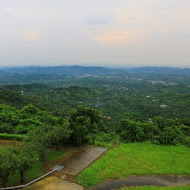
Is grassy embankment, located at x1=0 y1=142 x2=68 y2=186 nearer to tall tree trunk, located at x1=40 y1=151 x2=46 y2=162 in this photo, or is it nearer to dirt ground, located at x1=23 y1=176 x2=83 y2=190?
tall tree trunk, located at x1=40 y1=151 x2=46 y2=162

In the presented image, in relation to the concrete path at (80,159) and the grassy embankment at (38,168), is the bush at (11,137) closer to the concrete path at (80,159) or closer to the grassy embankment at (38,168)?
the grassy embankment at (38,168)

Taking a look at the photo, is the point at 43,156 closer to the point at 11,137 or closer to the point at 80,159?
the point at 80,159

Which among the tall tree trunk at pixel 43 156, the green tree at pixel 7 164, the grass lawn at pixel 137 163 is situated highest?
the green tree at pixel 7 164

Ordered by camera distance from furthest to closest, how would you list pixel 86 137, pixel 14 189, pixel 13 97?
1. pixel 13 97
2. pixel 86 137
3. pixel 14 189

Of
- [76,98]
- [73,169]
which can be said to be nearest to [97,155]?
[73,169]

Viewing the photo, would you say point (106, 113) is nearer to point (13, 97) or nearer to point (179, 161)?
point (13, 97)

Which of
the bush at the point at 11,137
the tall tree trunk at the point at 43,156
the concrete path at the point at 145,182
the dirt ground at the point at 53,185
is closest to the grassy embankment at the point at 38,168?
the tall tree trunk at the point at 43,156
